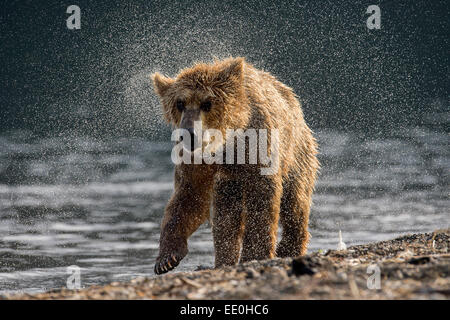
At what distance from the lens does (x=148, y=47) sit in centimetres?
3609

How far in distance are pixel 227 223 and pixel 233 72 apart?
1633mm

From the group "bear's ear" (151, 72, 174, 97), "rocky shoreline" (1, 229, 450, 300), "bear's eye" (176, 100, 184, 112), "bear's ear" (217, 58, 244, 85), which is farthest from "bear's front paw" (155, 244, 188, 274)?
"rocky shoreline" (1, 229, 450, 300)

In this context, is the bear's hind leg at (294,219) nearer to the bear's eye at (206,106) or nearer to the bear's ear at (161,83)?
the bear's eye at (206,106)

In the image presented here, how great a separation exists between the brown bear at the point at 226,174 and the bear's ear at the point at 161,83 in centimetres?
1

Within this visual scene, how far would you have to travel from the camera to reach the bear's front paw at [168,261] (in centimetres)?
688

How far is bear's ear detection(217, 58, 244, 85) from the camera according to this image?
7020 millimetres

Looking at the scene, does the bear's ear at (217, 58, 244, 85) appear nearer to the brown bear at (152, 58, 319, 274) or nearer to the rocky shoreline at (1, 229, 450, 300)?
the brown bear at (152, 58, 319, 274)

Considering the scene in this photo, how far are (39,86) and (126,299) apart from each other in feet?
101

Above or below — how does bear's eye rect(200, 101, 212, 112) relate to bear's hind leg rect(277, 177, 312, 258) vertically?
above

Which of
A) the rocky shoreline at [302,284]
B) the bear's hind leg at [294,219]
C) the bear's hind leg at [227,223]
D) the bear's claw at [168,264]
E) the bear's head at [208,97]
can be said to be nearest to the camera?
the rocky shoreline at [302,284]

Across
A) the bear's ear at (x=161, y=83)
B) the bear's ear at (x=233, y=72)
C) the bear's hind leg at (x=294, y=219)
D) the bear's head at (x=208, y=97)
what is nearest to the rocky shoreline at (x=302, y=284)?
the bear's head at (x=208, y=97)

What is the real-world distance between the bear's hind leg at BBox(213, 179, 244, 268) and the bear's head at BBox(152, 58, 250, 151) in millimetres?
701
